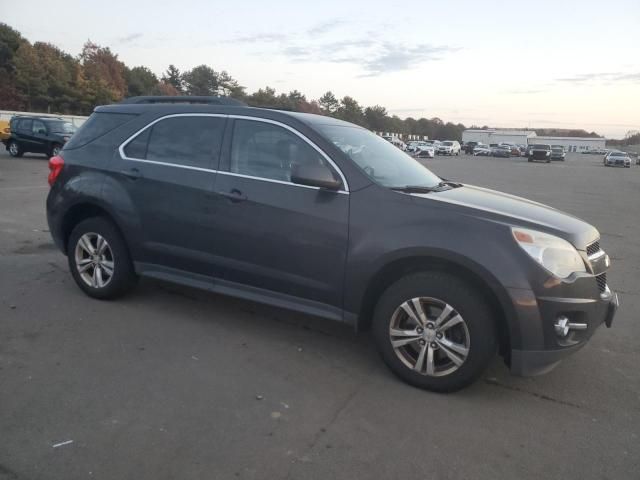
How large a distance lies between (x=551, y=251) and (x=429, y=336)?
94 cm

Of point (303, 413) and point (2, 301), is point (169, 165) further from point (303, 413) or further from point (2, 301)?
point (303, 413)

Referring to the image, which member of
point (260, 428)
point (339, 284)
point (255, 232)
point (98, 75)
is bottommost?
point (260, 428)

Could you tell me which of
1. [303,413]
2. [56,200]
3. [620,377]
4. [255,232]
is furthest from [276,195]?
[620,377]

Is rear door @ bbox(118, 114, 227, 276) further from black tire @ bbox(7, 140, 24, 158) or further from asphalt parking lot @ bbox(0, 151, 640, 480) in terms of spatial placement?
black tire @ bbox(7, 140, 24, 158)

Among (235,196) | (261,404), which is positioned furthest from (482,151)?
(261,404)

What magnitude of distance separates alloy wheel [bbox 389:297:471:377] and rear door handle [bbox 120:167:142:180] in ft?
8.48

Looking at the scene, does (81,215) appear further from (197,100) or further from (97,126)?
(197,100)

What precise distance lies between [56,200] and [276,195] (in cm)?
247

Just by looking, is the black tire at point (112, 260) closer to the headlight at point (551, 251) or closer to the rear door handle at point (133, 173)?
the rear door handle at point (133, 173)

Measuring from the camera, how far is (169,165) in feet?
15.1

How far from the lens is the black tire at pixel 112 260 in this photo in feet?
16.0

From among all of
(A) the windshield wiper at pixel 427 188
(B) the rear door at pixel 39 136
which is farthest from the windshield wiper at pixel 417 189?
(B) the rear door at pixel 39 136

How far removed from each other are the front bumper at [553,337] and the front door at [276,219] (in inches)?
50.5

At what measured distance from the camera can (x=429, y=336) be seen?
355 cm
